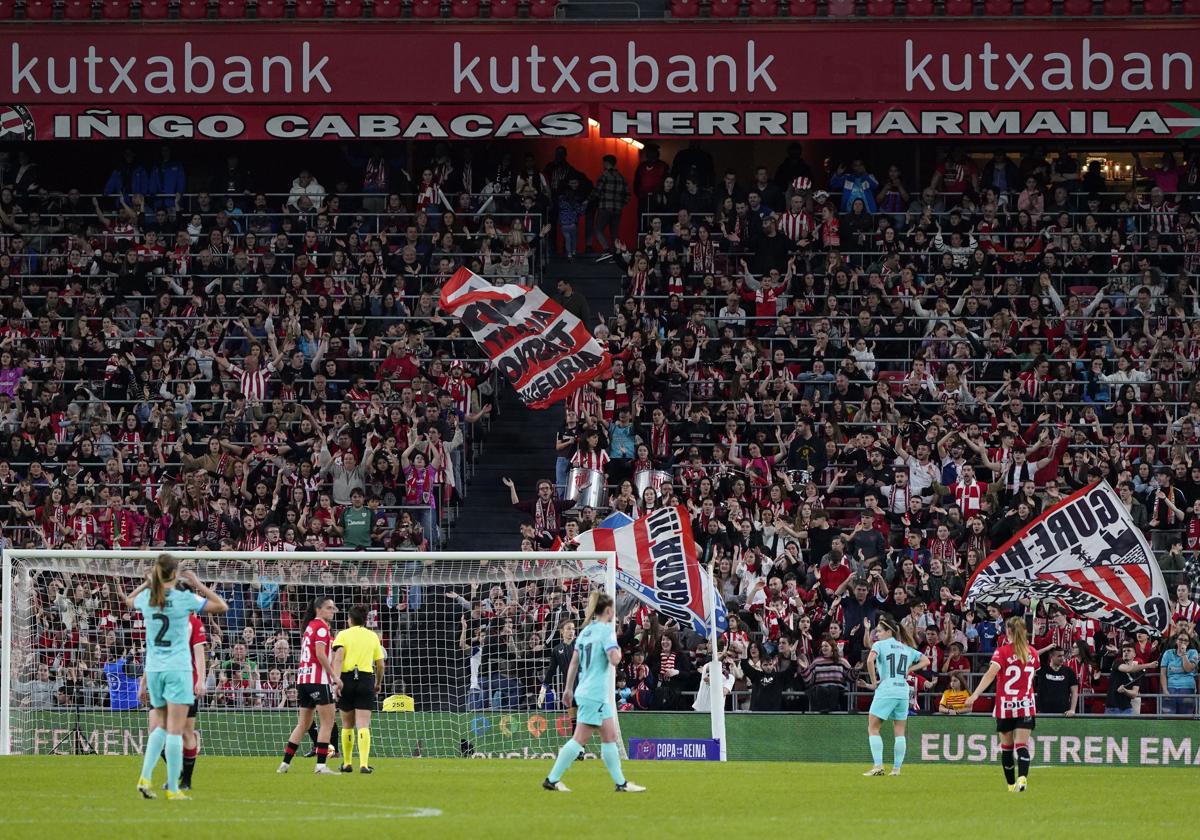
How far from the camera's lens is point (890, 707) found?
21406 millimetres

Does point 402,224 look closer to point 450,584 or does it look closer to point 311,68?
point 311,68

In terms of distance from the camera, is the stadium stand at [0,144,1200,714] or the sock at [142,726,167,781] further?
the stadium stand at [0,144,1200,714]

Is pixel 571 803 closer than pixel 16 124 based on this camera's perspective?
Yes

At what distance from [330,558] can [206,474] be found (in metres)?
5.90

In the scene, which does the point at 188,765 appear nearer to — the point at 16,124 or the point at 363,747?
the point at 363,747

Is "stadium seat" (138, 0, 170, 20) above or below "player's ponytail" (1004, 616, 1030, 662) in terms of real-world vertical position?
above

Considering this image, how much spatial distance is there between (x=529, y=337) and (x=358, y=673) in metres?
9.59

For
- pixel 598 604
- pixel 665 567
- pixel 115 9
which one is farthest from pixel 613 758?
pixel 115 9

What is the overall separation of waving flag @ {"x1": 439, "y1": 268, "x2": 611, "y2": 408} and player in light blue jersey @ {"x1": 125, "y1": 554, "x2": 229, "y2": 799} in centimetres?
1372

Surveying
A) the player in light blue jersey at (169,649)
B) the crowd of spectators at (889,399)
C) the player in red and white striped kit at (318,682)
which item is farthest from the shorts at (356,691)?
the crowd of spectators at (889,399)

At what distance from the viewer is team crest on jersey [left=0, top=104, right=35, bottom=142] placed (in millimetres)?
32688

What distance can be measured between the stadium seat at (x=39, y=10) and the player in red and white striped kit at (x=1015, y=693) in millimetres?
20521

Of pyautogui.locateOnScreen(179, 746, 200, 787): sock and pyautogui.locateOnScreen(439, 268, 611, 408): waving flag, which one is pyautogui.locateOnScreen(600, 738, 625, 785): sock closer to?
pyautogui.locateOnScreen(179, 746, 200, 787): sock

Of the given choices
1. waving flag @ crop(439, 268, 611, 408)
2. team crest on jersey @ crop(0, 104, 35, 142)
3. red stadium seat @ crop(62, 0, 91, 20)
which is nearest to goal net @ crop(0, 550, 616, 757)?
waving flag @ crop(439, 268, 611, 408)
